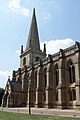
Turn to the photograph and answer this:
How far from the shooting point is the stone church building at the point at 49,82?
132 ft

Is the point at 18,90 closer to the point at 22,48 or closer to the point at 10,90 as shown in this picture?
the point at 10,90

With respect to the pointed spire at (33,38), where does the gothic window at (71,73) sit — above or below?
below

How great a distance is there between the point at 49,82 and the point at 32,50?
21234 mm

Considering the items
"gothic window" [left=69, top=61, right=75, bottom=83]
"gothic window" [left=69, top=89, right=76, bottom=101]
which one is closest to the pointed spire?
"gothic window" [left=69, top=61, right=75, bottom=83]

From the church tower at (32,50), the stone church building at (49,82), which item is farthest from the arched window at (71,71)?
the church tower at (32,50)

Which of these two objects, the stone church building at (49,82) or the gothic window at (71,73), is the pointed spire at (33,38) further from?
the gothic window at (71,73)

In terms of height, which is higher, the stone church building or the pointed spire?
the pointed spire

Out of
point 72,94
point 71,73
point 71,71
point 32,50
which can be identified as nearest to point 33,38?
point 32,50

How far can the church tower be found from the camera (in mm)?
64438

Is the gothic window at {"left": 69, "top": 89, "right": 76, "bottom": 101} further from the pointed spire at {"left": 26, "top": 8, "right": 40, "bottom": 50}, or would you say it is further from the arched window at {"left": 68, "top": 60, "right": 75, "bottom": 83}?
the pointed spire at {"left": 26, "top": 8, "right": 40, "bottom": 50}

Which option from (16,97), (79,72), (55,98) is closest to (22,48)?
(16,97)

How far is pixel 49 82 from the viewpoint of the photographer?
152ft

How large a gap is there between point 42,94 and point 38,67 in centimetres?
742

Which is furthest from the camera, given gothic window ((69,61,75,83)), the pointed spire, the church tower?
Result: the pointed spire
